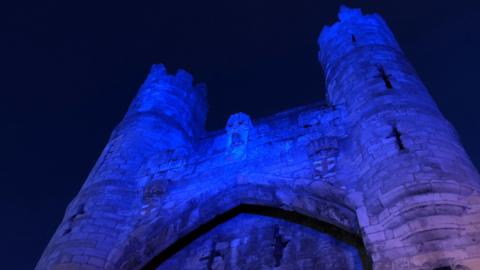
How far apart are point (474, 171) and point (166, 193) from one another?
484cm

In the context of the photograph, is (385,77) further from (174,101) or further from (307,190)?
(174,101)

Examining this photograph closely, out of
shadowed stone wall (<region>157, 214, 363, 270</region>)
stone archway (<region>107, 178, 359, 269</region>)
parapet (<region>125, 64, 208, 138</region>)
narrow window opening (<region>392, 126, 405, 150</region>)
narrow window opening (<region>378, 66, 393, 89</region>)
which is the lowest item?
shadowed stone wall (<region>157, 214, 363, 270</region>)

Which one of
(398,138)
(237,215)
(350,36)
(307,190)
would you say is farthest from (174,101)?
(398,138)

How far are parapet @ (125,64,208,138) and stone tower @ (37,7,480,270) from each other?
89cm

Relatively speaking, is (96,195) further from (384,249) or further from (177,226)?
(384,249)

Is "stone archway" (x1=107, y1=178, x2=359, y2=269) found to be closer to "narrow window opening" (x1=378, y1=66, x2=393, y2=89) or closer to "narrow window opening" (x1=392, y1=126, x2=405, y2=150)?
"narrow window opening" (x1=392, y1=126, x2=405, y2=150)

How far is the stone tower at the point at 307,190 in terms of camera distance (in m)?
5.06

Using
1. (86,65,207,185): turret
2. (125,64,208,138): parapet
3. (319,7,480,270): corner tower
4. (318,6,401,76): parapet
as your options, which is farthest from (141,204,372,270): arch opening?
(318,6,401,76): parapet

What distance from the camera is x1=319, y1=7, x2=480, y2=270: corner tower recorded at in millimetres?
4652

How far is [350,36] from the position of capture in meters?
9.57

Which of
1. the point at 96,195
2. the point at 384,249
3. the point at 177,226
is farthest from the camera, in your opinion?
the point at 96,195

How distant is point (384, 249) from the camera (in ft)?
16.1

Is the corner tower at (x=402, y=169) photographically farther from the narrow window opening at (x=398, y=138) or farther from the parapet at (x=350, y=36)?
the parapet at (x=350, y=36)

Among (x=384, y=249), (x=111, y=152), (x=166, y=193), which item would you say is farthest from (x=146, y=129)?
(x=384, y=249)
